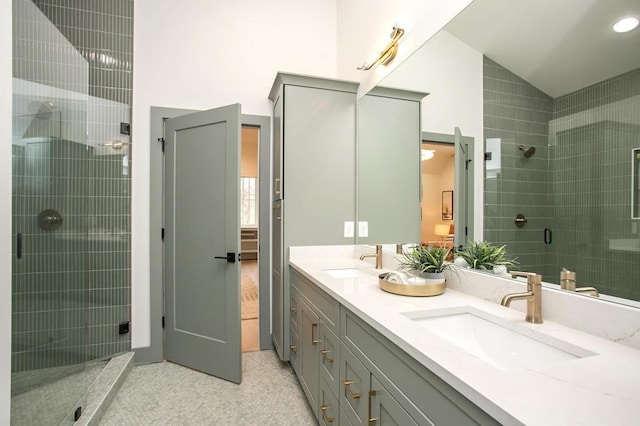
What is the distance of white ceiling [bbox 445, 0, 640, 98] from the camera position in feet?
2.90

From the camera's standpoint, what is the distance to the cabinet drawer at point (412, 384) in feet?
2.33

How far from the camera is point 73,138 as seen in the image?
191 cm

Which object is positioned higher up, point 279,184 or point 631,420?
point 279,184

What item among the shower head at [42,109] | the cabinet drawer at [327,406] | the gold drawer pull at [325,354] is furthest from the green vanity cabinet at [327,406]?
the shower head at [42,109]

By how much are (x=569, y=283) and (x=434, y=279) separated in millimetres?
525

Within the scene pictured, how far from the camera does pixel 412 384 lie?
894 mm

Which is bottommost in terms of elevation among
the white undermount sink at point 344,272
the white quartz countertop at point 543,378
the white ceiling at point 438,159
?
the white undermount sink at point 344,272

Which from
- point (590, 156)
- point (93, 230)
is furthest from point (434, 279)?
point (93, 230)

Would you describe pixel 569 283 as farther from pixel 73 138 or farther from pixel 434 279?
pixel 73 138

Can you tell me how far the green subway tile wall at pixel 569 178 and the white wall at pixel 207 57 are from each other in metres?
2.15

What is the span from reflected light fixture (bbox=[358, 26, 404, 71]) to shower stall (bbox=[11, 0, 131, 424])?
1.91m

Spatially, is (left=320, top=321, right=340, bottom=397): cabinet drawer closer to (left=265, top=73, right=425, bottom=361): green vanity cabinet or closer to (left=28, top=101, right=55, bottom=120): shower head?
(left=265, top=73, right=425, bottom=361): green vanity cabinet

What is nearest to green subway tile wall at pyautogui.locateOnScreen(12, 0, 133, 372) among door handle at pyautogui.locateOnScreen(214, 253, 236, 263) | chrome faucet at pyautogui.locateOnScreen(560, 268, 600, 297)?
door handle at pyautogui.locateOnScreen(214, 253, 236, 263)

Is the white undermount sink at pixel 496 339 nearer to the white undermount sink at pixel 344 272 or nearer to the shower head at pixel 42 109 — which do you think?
the white undermount sink at pixel 344 272
